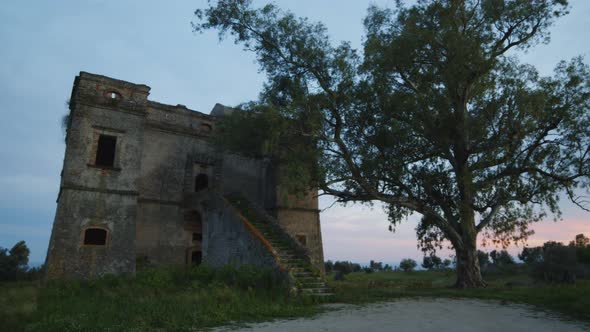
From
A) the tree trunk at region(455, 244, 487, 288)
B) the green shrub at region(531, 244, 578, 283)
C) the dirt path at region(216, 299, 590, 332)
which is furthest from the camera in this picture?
the green shrub at region(531, 244, 578, 283)

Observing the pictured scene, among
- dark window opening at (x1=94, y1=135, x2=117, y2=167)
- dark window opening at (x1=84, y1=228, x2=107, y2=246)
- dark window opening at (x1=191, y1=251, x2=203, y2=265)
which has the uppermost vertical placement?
dark window opening at (x1=94, y1=135, x2=117, y2=167)

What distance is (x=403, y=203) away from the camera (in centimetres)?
1365

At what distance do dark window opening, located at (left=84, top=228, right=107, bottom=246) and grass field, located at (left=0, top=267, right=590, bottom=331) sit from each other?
8.16 ft

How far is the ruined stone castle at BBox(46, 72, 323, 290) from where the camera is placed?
13953mm

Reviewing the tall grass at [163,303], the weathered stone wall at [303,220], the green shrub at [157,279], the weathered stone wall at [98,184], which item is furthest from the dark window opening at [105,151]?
the weathered stone wall at [303,220]

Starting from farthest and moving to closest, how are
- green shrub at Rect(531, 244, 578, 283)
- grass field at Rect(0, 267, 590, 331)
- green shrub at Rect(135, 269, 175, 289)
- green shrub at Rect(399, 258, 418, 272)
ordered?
green shrub at Rect(399, 258, 418, 272) < green shrub at Rect(531, 244, 578, 283) < green shrub at Rect(135, 269, 175, 289) < grass field at Rect(0, 267, 590, 331)

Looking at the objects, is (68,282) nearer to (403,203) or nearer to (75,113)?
(75,113)

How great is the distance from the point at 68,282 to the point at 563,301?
14.9m

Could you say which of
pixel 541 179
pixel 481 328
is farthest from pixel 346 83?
pixel 481 328

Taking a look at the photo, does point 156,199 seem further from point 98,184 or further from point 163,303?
point 163,303

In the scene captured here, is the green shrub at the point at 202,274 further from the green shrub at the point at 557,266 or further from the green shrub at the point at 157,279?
the green shrub at the point at 557,266

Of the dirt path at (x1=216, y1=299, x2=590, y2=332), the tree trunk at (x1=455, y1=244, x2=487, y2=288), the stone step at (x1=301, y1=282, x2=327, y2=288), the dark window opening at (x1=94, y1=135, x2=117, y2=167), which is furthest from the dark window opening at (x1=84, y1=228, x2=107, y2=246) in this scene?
the tree trunk at (x1=455, y1=244, x2=487, y2=288)

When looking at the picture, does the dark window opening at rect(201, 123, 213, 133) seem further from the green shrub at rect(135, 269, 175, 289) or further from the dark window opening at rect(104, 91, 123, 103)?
the green shrub at rect(135, 269, 175, 289)

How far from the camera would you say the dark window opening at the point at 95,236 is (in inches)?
579
